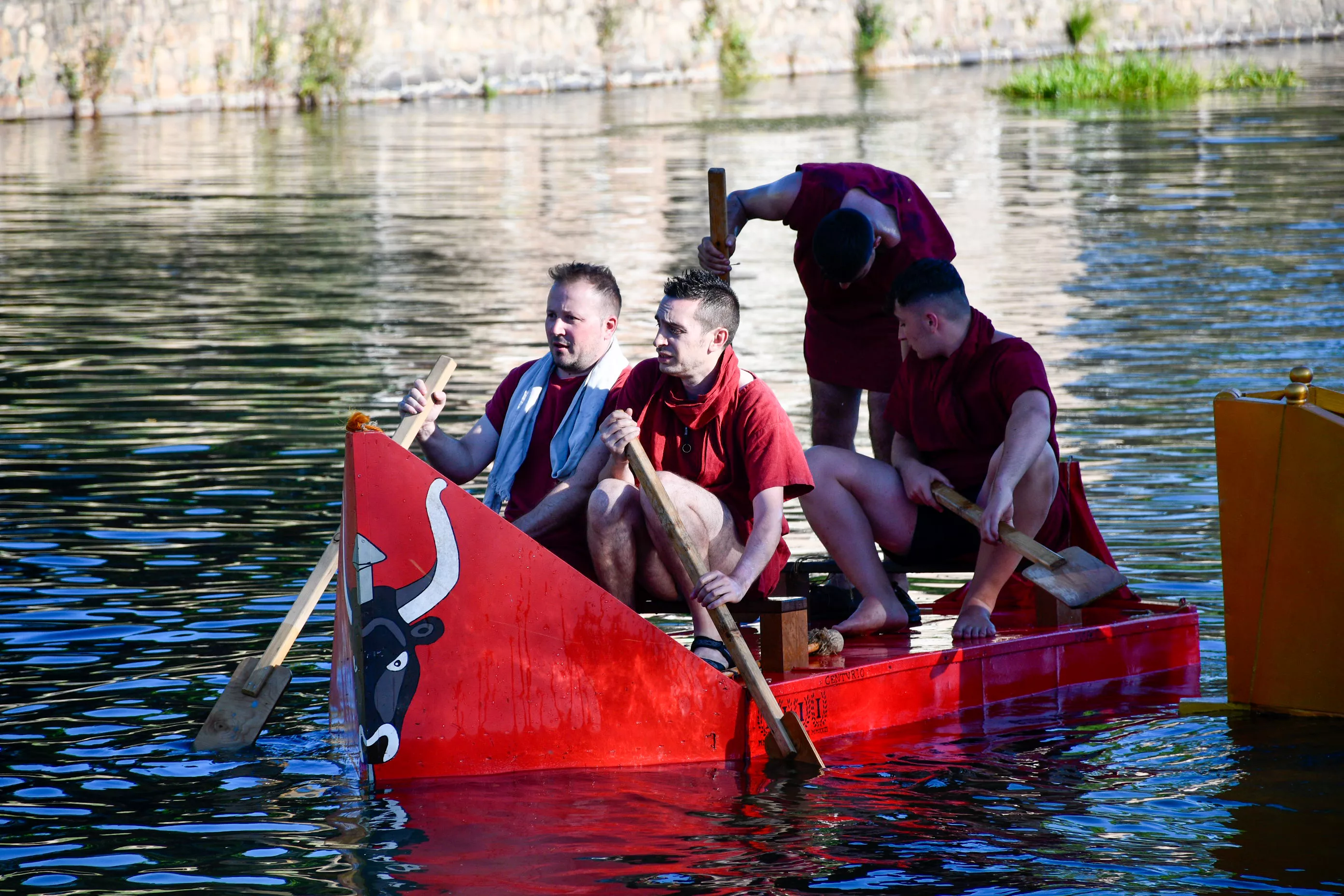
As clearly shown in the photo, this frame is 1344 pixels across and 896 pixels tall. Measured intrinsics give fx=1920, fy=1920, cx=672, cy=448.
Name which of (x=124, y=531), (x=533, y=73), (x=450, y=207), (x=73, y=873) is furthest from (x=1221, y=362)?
(x=533, y=73)

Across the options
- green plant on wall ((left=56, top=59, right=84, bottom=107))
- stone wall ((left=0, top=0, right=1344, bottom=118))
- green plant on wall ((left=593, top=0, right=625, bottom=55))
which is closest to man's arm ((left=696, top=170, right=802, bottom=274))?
stone wall ((left=0, top=0, right=1344, bottom=118))

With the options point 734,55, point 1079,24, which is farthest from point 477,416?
point 1079,24

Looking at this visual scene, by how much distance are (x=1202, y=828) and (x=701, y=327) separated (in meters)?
1.74

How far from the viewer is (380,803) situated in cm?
449

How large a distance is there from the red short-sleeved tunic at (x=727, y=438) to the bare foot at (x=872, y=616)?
13.2 inches

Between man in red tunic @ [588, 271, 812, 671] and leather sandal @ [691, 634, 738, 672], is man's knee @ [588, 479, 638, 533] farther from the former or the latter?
leather sandal @ [691, 634, 738, 672]

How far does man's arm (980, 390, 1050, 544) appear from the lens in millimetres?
5129

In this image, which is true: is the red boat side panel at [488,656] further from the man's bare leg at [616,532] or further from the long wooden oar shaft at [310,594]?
the long wooden oar shaft at [310,594]

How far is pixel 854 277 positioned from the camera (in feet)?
18.8

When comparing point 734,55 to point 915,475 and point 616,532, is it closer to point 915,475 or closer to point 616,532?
point 915,475

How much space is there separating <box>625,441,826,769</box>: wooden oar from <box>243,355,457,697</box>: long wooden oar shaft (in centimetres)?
64

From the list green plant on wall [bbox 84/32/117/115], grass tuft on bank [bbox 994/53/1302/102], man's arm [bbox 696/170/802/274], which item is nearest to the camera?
man's arm [bbox 696/170/802/274]

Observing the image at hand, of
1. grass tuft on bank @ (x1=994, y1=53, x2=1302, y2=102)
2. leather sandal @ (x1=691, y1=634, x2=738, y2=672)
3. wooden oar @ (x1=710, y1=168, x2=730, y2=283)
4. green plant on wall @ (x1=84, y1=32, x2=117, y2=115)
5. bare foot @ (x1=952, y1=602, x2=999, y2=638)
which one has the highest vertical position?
green plant on wall @ (x1=84, y1=32, x2=117, y2=115)

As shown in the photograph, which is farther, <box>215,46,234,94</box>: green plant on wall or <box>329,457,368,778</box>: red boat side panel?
<box>215,46,234,94</box>: green plant on wall
